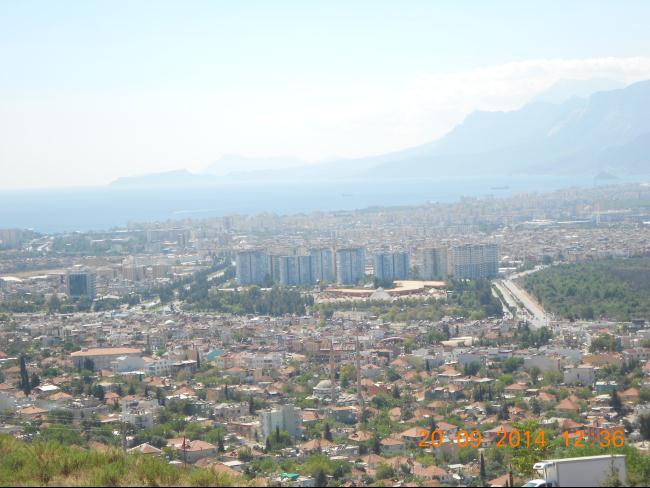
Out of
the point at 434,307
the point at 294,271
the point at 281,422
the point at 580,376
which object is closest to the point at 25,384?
the point at 281,422

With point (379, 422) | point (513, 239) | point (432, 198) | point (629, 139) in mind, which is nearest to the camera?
point (379, 422)

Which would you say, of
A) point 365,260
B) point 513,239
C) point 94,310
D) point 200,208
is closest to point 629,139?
point 200,208

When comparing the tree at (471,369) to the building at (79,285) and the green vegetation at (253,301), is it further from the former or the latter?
the building at (79,285)

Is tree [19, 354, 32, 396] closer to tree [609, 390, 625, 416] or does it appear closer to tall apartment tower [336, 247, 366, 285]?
tree [609, 390, 625, 416]

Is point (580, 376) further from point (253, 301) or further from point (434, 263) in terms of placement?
point (434, 263)

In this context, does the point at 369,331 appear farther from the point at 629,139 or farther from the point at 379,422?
the point at 629,139

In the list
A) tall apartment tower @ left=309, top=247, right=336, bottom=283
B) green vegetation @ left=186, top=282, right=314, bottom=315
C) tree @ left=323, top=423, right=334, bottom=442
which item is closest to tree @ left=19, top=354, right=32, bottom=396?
tree @ left=323, top=423, right=334, bottom=442

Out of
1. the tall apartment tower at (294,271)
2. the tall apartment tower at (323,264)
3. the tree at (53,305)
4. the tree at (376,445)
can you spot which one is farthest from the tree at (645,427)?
the tall apartment tower at (323,264)
